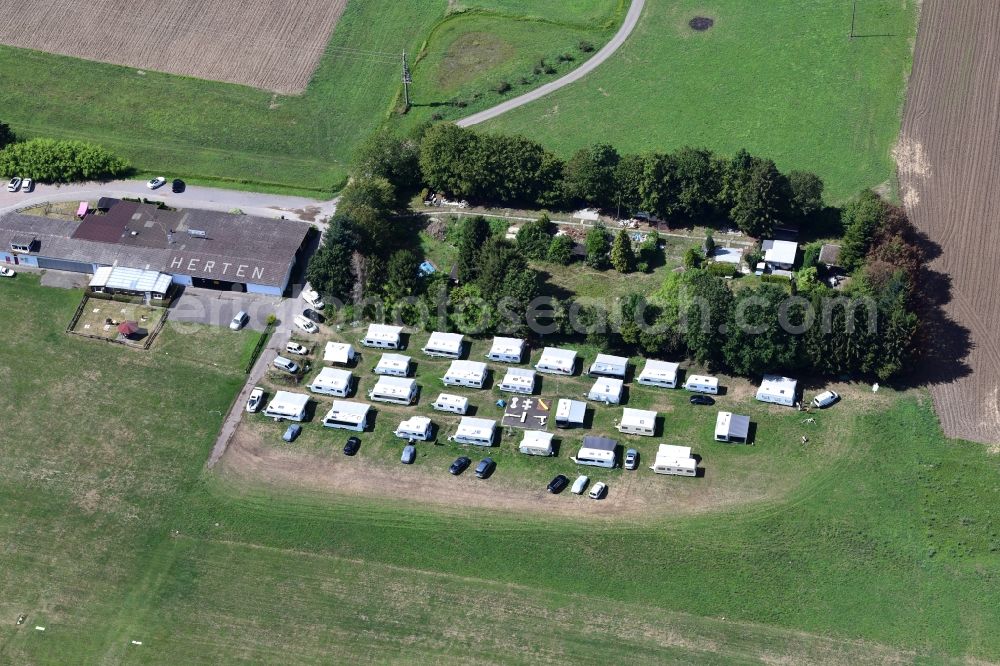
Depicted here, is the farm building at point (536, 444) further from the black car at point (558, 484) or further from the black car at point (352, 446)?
the black car at point (352, 446)

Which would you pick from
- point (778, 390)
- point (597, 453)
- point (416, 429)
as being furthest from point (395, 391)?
point (778, 390)

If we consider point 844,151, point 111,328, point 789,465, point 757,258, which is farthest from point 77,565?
point 844,151

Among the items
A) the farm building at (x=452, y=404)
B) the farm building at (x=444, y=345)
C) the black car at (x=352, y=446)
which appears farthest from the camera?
the farm building at (x=444, y=345)

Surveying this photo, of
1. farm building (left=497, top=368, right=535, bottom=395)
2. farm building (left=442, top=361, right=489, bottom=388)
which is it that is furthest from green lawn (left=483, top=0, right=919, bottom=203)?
farm building (left=497, top=368, right=535, bottom=395)

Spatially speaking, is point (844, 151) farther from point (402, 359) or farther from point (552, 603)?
point (552, 603)

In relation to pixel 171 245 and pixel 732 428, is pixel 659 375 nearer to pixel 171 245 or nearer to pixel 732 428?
pixel 732 428

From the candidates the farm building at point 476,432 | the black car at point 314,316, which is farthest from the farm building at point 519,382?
the black car at point 314,316

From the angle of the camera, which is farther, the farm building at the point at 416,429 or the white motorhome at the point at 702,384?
the white motorhome at the point at 702,384
